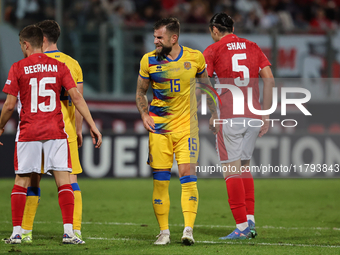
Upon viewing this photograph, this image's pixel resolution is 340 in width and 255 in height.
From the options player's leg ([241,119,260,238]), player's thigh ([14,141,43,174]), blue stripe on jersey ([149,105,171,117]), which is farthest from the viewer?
player's leg ([241,119,260,238])

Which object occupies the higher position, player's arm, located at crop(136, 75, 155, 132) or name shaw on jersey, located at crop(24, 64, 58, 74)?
name shaw on jersey, located at crop(24, 64, 58, 74)

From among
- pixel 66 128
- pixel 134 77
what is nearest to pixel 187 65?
pixel 66 128

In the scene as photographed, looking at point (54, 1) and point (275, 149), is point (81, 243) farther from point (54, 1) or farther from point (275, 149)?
point (54, 1)

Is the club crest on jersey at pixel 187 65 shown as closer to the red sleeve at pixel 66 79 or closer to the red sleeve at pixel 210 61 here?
the red sleeve at pixel 210 61

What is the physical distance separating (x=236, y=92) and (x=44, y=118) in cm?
194

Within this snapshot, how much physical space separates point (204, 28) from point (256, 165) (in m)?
3.10

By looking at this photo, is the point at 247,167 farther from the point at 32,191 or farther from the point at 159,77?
the point at 32,191

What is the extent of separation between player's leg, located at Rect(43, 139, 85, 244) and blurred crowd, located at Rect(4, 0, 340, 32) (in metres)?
6.90

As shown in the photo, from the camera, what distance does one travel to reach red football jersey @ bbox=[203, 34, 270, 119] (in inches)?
219

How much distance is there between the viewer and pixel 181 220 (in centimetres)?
683

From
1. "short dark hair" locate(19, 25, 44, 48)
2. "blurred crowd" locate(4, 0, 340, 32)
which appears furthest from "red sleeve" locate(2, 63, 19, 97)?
"blurred crowd" locate(4, 0, 340, 32)

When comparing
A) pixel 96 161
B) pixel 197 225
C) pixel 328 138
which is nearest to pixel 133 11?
pixel 96 161

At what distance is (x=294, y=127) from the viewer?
11.3 m

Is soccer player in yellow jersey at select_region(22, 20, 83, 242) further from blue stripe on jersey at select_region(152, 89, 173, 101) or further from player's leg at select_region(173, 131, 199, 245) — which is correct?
player's leg at select_region(173, 131, 199, 245)
